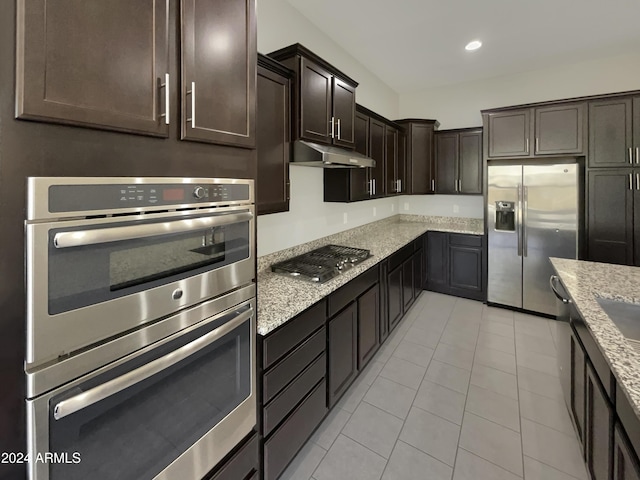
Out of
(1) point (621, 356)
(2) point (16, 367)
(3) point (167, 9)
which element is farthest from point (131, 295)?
(1) point (621, 356)

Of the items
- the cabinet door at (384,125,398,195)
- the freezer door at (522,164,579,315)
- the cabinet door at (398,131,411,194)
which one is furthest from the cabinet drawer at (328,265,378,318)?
the freezer door at (522,164,579,315)

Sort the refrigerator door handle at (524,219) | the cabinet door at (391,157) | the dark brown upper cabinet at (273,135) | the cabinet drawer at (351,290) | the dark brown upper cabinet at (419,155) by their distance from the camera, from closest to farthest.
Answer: the dark brown upper cabinet at (273,135), the cabinet drawer at (351,290), the refrigerator door handle at (524,219), the cabinet door at (391,157), the dark brown upper cabinet at (419,155)

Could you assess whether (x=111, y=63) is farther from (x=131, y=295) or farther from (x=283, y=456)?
(x=283, y=456)

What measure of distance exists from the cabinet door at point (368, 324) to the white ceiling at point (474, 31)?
8.25ft

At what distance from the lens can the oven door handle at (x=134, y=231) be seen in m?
0.76

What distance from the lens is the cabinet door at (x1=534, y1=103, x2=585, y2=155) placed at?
3.55m

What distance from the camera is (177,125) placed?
1014mm

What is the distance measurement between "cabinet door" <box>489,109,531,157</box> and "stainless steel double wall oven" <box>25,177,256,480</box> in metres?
3.81

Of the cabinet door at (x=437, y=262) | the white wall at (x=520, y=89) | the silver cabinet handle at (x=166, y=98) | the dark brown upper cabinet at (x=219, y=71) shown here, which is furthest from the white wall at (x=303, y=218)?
the white wall at (x=520, y=89)

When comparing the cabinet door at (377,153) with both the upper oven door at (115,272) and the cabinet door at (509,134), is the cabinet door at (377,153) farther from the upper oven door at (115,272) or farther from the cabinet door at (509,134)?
the upper oven door at (115,272)

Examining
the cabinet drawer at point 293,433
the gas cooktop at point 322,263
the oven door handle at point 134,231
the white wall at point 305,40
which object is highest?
the white wall at point 305,40

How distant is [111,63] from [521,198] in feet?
13.7

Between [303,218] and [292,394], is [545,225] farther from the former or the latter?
[292,394]

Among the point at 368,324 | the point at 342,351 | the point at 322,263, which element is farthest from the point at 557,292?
the point at 322,263
